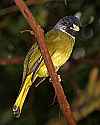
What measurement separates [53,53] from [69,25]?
26 centimetres

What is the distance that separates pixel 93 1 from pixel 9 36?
0.71 metres

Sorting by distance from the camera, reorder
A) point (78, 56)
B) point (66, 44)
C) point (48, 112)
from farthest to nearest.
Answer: point (48, 112), point (78, 56), point (66, 44)

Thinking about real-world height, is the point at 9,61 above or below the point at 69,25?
below

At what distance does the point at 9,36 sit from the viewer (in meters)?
3.57

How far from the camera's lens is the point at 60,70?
3494 millimetres

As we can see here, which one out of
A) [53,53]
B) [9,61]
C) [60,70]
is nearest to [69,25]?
[53,53]

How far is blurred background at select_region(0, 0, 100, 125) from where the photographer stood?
11.2 feet

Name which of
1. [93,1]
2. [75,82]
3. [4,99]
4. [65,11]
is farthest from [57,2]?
[4,99]

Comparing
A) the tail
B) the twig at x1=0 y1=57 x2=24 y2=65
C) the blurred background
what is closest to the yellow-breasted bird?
the tail

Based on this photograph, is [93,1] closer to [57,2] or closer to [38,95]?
[57,2]

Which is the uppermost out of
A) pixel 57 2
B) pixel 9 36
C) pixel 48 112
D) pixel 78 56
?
pixel 57 2

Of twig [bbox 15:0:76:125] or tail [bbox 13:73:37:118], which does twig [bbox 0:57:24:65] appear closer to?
→ tail [bbox 13:73:37:118]

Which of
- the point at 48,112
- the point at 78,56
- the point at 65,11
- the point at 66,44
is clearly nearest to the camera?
the point at 66,44

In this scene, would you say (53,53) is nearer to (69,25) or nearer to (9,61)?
(69,25)
